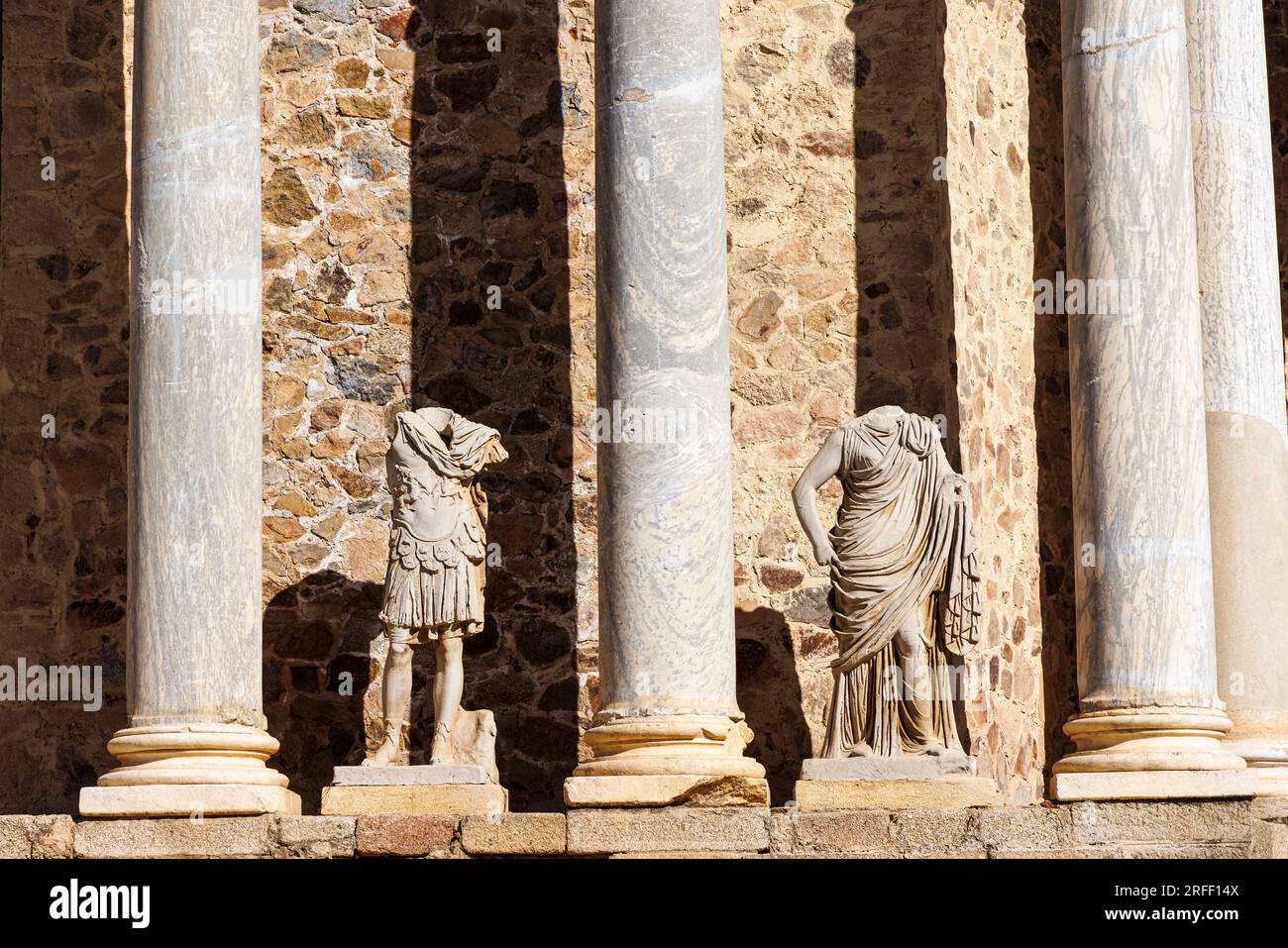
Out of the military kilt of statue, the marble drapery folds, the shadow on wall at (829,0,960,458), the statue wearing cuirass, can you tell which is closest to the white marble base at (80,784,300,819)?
the statue wearing cuirass

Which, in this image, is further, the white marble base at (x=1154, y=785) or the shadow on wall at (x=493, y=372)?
the shadow on wall at (x=493, y=372)

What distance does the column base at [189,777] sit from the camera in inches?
496

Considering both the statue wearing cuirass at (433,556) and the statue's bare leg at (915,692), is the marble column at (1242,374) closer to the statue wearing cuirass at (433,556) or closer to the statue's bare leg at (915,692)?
the statue's bare leg at (915,692)

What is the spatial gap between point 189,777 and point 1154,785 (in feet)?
18.0

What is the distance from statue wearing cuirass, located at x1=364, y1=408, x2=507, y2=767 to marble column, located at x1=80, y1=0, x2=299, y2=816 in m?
0.82

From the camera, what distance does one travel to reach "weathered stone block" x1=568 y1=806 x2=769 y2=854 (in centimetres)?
1212

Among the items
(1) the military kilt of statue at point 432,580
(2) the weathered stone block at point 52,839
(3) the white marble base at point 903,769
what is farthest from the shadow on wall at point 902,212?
(2) the weathered stone block at point 52,839

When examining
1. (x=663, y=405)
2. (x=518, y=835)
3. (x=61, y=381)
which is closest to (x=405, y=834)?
(x=518, y=835)

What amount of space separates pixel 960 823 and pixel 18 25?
9.45m

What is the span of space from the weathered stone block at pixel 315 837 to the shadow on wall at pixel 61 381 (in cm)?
357
